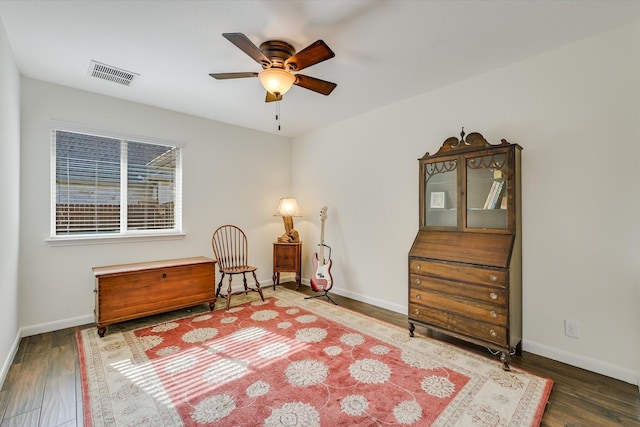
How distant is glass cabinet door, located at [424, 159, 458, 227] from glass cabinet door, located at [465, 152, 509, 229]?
0.12 metres

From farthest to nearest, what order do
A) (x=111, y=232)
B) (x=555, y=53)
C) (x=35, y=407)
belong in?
(x=111, y=232), (x=555, y=53), (x=35, y=407)

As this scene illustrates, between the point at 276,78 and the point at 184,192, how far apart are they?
7.60ft

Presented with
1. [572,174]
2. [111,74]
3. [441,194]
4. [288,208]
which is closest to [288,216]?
[288,208]

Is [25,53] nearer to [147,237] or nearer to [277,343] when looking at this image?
[147,237]

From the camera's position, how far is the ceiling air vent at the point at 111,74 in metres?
2.66

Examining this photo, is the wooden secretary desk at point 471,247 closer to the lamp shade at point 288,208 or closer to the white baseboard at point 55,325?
the lamp shade at point 288,208

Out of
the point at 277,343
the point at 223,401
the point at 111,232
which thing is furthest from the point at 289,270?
the point at 223,401

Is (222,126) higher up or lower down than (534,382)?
higher up

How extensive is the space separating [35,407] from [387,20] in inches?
130

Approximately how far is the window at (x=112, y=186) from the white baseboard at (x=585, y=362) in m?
4.03

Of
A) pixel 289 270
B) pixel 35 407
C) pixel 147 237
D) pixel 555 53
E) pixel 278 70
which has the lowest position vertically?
pixel 35 407

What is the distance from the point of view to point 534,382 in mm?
2027

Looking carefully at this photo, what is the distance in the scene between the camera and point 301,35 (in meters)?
2.19

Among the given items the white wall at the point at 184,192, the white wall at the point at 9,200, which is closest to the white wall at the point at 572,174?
the white wall at the point at 184,192
